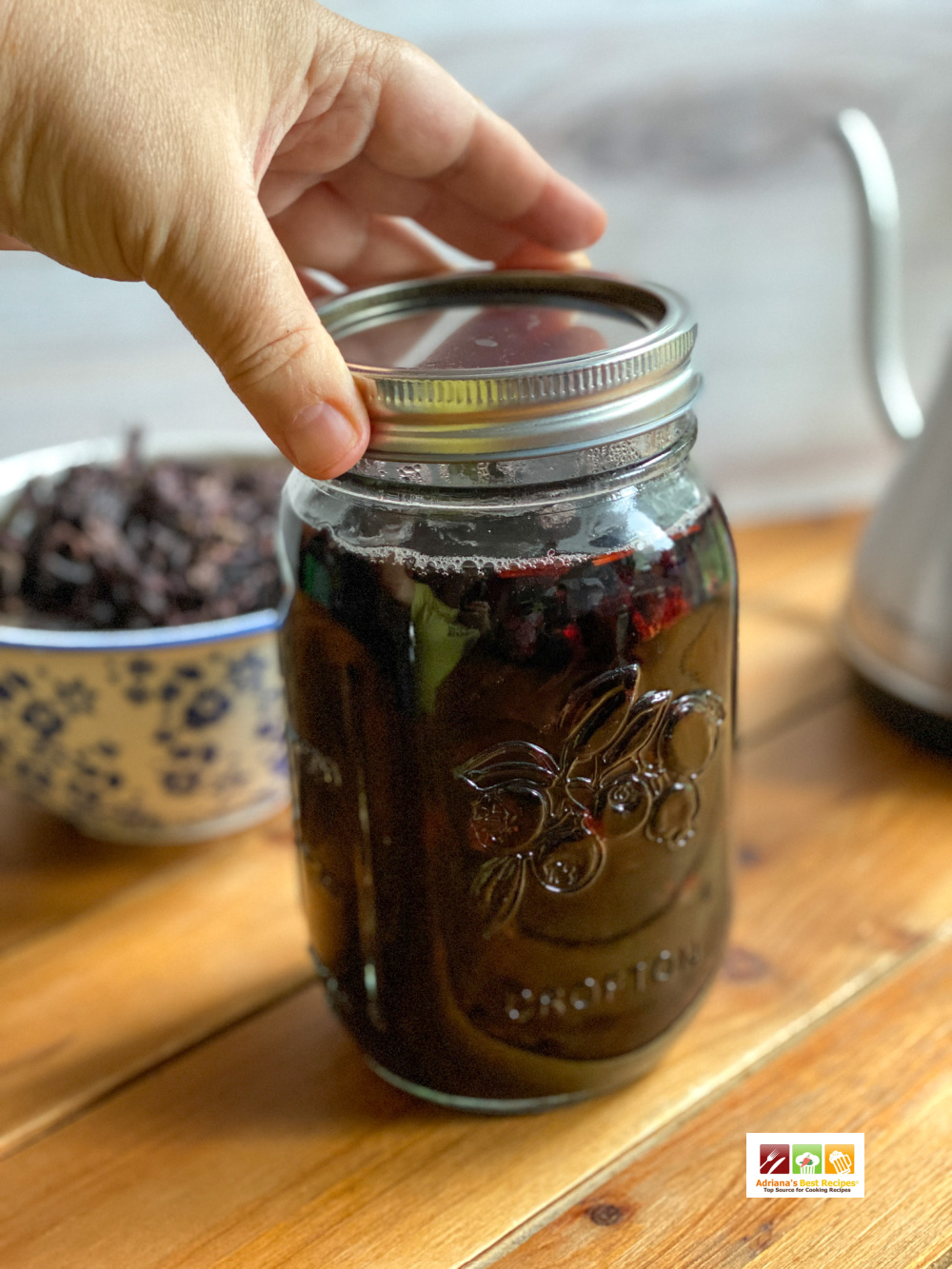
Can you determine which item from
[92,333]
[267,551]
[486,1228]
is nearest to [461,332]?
[267,551]

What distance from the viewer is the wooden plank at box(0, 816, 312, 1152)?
571 mm

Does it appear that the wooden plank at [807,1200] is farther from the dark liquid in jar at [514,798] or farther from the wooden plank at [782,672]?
the wooden plank at [782,672]

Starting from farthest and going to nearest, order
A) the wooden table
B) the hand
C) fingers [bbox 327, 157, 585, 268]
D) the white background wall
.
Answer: the white background wall
fingers [bbox 327, 157, 585, 268]
the wooden table
the hand

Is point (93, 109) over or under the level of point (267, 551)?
over

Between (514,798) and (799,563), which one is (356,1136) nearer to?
(514,798)

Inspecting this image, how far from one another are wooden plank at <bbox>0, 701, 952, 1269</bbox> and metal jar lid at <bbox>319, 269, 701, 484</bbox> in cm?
30

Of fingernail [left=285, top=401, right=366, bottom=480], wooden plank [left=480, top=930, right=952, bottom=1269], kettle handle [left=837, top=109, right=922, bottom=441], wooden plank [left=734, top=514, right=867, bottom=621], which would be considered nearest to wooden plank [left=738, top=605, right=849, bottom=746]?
wooden plank [left=734, top=514, right=867, bottom=621]

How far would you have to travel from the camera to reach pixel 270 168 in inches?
21.7

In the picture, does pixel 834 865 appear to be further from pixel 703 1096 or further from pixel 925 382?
pixel 925 382

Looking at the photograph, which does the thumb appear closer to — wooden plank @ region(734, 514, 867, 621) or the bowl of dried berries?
the bowl of dried berries

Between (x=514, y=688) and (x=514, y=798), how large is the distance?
48 millimetres

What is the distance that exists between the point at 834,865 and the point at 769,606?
0.30 meters

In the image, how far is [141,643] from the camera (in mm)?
613

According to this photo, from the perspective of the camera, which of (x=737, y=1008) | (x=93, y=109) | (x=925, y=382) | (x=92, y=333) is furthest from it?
(x=925, y=382)
